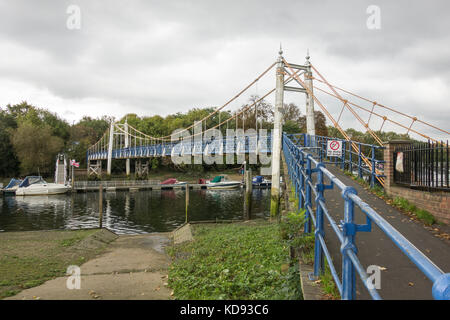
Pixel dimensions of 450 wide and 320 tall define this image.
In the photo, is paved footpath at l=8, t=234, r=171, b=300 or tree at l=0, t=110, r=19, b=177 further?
tree at l=0, t=110, r=19, b=177

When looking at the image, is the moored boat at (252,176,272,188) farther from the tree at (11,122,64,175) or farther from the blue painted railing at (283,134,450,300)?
the blue painted railing at (283,134,450,300)

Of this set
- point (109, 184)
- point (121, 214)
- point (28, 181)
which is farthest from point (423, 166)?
point (109, 184)

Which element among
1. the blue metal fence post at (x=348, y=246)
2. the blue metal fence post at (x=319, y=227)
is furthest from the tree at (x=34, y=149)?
the blue metal fence post at (x=348, y=246)

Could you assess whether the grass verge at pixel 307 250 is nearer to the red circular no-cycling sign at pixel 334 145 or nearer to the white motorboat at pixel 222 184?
the red circular no-cycling sign at pixel 334 145

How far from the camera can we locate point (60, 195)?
31.5 meters

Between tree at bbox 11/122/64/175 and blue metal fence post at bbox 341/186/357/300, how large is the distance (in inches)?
1907

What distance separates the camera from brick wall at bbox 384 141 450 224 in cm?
522

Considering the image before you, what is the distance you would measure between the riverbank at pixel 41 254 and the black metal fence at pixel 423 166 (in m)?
8.06

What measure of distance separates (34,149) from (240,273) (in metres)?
47.1

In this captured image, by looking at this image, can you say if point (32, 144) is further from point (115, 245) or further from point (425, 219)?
point (425, 219)

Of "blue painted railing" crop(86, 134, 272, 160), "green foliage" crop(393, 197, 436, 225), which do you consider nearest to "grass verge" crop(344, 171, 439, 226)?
"green foliage" crop(393, 197, 436, 225)

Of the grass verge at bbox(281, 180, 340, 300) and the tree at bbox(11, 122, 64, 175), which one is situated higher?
the tree at bbox(11, 122, 64, 175)

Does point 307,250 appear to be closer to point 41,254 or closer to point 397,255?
point 397,255
